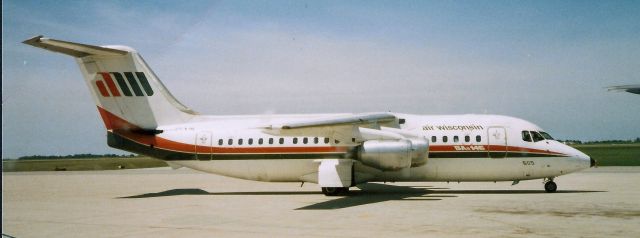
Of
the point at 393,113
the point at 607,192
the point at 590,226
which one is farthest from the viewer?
the point at 393,113

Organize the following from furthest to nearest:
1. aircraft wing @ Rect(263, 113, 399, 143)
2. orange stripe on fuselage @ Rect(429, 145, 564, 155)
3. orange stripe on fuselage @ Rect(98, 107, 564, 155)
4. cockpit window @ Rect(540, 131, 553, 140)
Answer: orange stripe on fuselage @ Rect(98, 107, 564, 155) < cockpit window @ Rect(540, 131, 553, 140) < orange stripe on fuselage @ Rect(429, 145, 564, 155) < aircraft wing @ Rect(263, 113, 399, 143)

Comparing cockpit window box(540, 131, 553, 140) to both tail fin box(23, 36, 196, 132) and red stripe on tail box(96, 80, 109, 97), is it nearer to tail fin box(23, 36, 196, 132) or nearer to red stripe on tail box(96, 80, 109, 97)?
tail fin box(23, 36, 196, 132)

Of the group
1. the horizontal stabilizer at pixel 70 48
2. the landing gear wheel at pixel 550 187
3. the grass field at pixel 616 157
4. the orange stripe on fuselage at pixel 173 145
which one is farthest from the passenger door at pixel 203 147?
the grass field at pixel 616 157

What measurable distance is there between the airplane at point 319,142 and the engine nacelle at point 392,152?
35 millimetres

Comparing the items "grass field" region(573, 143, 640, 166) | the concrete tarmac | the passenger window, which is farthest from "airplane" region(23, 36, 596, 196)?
"grass field" region(573, 143, 640, 166)

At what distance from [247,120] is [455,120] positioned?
8.43 m

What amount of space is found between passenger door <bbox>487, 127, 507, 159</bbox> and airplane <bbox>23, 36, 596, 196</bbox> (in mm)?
37

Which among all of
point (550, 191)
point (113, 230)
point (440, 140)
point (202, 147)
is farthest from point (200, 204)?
point (550, 191)

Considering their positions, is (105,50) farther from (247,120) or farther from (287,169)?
(287,169)

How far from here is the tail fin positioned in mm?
20234

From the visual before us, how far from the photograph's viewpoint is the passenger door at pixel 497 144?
18875 mm

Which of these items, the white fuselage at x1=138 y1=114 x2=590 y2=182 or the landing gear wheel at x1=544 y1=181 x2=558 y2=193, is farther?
the landing gear wheel at x1=544 y1=181 x2=558 y2=193

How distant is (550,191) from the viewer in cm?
1900

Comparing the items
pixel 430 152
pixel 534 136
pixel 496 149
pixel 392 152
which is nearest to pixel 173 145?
pixel 392 152
